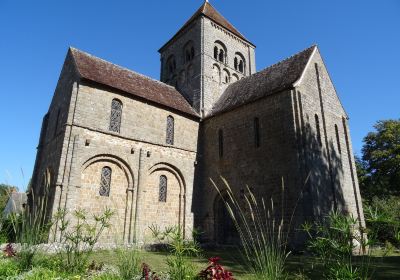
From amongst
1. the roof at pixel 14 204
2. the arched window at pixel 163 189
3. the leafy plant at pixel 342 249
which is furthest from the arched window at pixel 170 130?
the leafy plant at pixel 342 249

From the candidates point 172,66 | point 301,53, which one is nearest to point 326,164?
point 301,53

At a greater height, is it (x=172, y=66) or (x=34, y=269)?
(x=172, y=66)

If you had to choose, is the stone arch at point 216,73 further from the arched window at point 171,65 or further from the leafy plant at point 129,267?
the leafy plant at point 129,267

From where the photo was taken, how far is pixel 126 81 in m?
18.4

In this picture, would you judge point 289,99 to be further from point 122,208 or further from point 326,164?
point 122,208

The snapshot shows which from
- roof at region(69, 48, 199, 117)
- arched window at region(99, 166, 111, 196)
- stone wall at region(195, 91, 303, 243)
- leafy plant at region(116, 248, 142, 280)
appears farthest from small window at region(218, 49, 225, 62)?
leafy plant at region(116, 248, 142, 280)

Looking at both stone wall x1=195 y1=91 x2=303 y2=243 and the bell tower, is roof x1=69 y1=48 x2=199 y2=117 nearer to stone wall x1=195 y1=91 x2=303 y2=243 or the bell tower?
the bell tower

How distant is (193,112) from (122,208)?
8.13 metres

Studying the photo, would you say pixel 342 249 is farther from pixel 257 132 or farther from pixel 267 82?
pixel 267 82

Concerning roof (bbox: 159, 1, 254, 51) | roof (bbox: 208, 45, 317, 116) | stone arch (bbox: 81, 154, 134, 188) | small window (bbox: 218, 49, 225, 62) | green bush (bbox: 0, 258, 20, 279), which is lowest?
green bush (bbox: 0, 258, 20, 279)

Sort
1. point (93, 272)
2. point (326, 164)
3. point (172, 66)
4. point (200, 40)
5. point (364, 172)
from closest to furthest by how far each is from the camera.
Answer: point (93, 272), point (326, 164), point (200, 40), point (172, 66), point (364, 172)

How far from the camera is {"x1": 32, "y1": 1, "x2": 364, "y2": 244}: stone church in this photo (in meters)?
14.3

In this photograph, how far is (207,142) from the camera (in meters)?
19.5

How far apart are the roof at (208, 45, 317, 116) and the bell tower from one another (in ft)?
5.65
